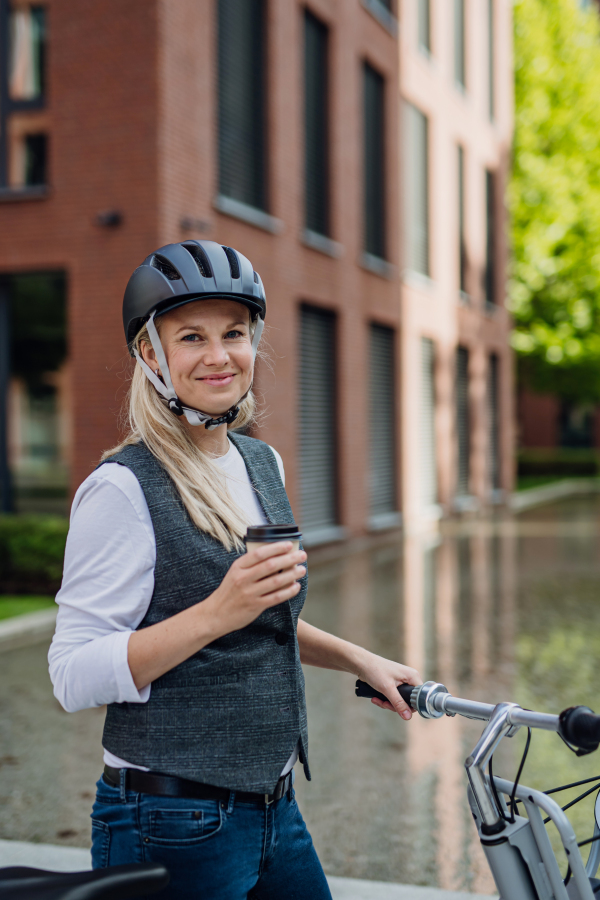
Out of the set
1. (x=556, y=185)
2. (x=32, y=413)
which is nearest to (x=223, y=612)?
(x=32, y=413)

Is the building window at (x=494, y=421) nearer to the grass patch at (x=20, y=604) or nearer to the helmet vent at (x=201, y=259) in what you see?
the grass patch at (x=20, y=604)

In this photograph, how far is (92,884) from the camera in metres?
1.59

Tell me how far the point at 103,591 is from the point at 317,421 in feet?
44.5

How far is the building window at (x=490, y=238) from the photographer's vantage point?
24984 millimetres

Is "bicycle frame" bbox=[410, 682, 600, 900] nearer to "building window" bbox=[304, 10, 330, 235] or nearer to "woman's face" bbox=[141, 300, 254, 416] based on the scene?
"woman's face" bbox=[141, 300, 254, 416]

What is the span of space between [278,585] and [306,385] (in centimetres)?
1334

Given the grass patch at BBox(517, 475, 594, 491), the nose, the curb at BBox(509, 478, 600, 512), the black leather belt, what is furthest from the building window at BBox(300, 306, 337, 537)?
the grass patch at BBox(517, 475, 594, 491)

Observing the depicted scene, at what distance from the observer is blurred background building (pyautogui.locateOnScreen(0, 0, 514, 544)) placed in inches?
432

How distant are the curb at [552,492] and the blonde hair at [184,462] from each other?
22276mm

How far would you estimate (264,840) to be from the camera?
1930 millimetres

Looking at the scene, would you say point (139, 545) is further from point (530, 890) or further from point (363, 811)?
point (363, 811)

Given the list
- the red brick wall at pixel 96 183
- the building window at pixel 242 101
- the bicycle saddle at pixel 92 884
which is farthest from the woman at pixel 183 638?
the building window at pixel 242 101

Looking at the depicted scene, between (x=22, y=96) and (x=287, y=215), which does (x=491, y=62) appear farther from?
(x=22, y=96)

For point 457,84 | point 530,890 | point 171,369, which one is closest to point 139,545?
point 171,369
